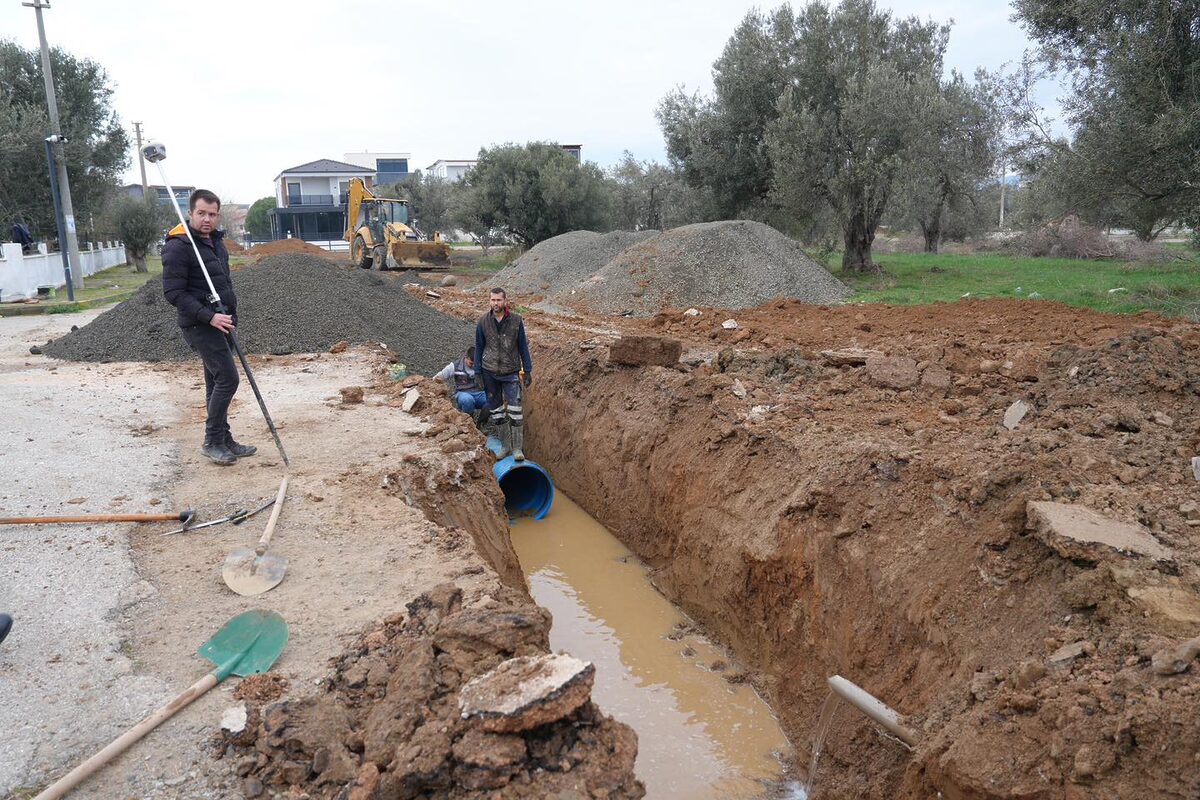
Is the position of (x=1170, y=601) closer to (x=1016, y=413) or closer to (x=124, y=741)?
(x=1016, y=413)

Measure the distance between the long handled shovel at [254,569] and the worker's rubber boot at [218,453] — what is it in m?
1.98

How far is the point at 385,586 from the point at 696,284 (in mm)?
15306

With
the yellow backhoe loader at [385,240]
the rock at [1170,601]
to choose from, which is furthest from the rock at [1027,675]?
the yellow backhoe loader at [385,240]

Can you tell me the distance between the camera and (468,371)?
1058 cm

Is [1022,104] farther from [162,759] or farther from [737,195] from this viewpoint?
[162,759]

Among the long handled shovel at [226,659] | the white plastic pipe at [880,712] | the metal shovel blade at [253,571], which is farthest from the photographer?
the metal shovel blade at [253,571]

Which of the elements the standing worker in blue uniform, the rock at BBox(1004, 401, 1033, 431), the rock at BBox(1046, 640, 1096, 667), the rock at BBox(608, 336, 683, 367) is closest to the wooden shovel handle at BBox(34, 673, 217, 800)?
the rock at BBox(1046, 640, 1096, 667)

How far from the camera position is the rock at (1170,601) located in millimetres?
3857

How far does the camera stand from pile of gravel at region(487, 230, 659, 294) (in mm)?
24234

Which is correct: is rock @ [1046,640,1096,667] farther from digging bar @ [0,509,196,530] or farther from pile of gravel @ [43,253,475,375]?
pile of gravel @ [43,253,475,375]

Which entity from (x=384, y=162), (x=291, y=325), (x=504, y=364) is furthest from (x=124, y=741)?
(x=384, y=162)

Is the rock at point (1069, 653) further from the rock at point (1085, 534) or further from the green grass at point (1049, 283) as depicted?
the green grass at point (1049, 283)

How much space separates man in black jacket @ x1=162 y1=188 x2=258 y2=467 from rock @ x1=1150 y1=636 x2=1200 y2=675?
628cm

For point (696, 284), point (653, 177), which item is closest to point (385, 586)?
point (696, 284)
